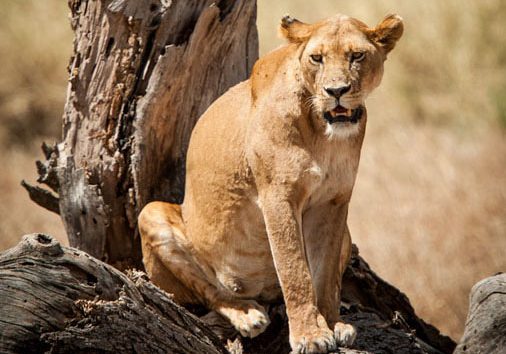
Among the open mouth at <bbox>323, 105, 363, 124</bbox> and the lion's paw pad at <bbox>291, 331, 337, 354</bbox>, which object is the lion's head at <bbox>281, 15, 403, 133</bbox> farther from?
the lion's paw pad at <bbox>291, 331, 337, 354</bbox>

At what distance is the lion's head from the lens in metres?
4.78

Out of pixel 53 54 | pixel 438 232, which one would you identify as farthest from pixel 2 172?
pixel 438 232

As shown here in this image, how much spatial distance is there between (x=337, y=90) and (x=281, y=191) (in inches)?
27.1

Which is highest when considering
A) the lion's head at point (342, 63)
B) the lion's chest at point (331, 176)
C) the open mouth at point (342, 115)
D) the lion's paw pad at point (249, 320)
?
the lion's head at point (342, 63)

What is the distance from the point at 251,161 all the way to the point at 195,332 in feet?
3.27

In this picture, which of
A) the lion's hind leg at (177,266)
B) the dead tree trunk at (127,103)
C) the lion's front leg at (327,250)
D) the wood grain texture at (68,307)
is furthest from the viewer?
the dead tree trunk at (127,103)

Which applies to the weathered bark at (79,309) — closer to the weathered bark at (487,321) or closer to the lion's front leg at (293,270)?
the lion's front leg at (293,270)

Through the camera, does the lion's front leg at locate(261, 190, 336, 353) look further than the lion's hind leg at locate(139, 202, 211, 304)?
No

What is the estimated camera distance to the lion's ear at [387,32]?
5.04 metres

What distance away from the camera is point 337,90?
15.5 feet

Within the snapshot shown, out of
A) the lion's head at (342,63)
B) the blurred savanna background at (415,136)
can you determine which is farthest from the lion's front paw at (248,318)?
the blurred savanna background at (415,136)

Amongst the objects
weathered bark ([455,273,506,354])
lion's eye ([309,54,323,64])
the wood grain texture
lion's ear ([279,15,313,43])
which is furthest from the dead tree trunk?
weathered bark ([455,273,506,354])

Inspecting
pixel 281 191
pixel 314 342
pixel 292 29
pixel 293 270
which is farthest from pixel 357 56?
pixel 314 342

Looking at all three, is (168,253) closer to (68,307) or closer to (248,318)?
(248,318)
